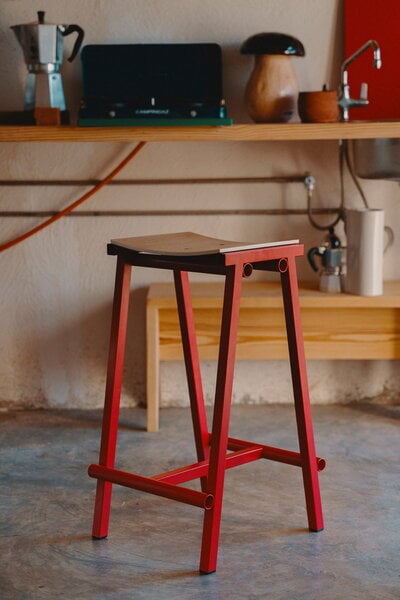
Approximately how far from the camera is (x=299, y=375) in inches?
95.3

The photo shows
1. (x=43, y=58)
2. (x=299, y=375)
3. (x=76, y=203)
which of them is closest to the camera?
(x=299, y=375)

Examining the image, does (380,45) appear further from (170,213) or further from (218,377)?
(218,377)

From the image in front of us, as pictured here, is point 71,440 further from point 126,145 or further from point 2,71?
point 2,71

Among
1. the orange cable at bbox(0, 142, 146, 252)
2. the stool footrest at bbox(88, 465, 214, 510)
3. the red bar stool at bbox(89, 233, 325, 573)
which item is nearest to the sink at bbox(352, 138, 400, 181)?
the orange cable at bbox(0, 142, 146, 252)

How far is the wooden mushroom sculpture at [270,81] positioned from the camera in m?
3.30

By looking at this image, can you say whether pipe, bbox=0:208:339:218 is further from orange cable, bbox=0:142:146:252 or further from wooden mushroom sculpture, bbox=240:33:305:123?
wooden mushroom sculpture, bbox=240:33:305:123

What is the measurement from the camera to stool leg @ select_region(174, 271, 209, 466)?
102 inches

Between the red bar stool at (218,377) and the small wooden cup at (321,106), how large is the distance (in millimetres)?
884

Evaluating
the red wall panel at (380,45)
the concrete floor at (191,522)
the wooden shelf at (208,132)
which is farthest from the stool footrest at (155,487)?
the red wall panel at (380,45)

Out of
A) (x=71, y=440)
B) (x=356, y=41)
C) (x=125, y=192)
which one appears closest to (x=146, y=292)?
(x=125, y=192)

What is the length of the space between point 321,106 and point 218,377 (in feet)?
4.49

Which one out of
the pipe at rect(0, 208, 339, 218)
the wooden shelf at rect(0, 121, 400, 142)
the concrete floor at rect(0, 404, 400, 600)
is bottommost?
the concrete floor at rect(0, 404, 400, 600)

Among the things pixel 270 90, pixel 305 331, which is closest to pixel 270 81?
pixel 270 90

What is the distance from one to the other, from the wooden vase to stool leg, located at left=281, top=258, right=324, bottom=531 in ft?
3.60
